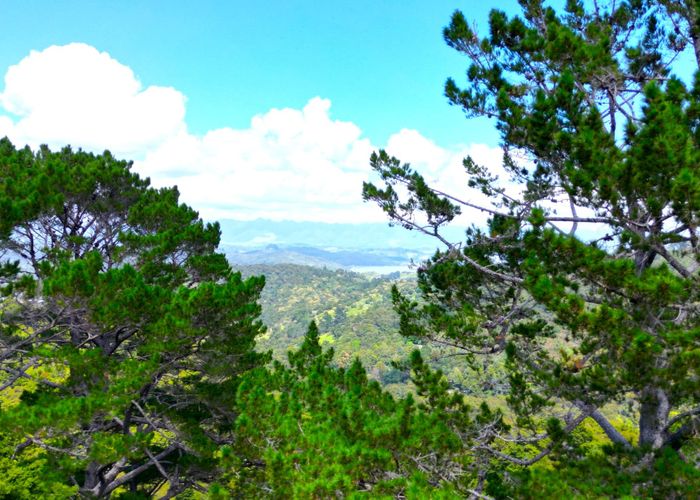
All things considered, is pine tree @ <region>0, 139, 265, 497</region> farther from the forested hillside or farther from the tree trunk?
the forested hillside

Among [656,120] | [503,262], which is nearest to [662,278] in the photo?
[656,120]

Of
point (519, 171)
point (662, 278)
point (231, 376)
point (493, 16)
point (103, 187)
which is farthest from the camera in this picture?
point (103, 187)

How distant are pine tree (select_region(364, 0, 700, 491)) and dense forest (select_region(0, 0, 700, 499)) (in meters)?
0.03

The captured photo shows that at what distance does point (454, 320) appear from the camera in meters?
7.15

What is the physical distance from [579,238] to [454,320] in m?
2.59

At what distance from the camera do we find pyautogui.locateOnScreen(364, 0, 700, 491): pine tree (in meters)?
4.39

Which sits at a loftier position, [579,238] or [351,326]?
[579,238]

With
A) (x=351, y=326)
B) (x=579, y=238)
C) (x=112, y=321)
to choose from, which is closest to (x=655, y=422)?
(x=579, y=238)

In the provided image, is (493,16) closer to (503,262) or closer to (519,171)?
(519,171)

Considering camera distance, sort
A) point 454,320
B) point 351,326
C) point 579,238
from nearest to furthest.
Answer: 1. point 579,238
2. point 454,320
3. point 351,326

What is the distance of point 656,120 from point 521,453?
474 inches

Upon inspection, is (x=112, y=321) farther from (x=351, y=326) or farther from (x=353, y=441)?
(x=351, y=326)

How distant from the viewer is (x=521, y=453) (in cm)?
1317

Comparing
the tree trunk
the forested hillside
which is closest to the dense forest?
the tree trunk
